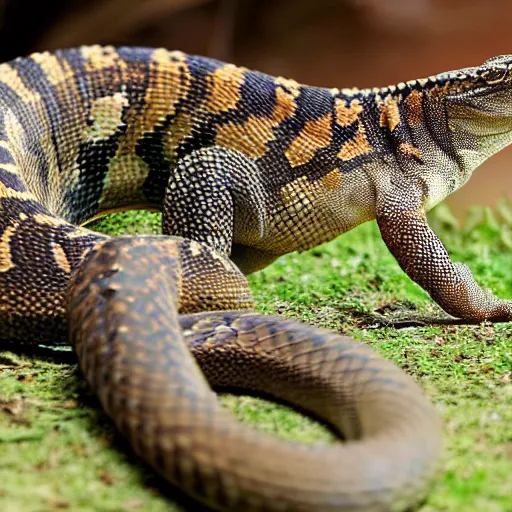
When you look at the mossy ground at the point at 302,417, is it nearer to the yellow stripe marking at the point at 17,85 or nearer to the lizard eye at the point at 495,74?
the yellow stripe marking at the point at 17,85

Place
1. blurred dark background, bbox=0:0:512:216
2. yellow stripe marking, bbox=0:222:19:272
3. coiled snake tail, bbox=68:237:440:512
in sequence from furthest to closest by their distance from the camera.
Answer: blurred dark background, bbox=0:0:512:216 → yellow stripe marking, bbox=0:222:19:272 → coiled snake tail, bbox=68:237:440:512

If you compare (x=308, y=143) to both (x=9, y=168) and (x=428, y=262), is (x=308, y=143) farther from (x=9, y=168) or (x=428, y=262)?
(x=9, y=168)

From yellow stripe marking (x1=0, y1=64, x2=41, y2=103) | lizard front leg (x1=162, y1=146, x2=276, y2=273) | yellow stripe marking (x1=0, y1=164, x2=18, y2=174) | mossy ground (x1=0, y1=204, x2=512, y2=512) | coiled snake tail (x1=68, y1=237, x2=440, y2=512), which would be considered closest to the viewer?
coiled snake tail (x1=68, y1=237, x2=440, y2=512)

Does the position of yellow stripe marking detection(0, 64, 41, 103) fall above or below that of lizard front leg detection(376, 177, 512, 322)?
above

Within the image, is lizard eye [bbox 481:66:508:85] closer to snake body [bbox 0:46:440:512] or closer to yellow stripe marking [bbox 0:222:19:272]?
snake body [bbox 0:46:440:512]

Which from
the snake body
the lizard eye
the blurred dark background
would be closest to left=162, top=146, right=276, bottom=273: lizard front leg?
the snake body

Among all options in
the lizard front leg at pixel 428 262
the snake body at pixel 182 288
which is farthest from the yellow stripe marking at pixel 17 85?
the lizard front leg at pixel 428 262
